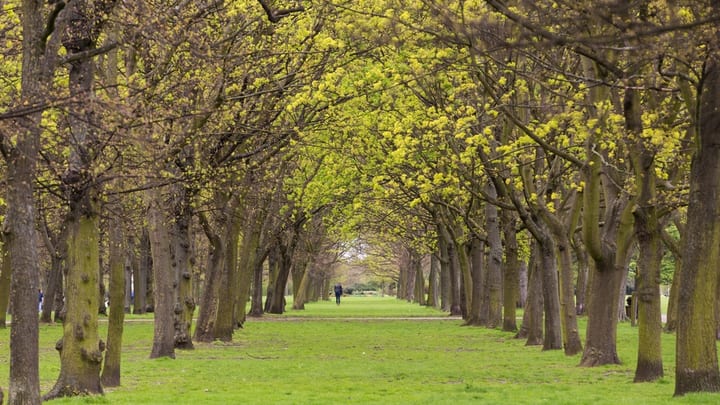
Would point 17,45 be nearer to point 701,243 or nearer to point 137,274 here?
point 701,243

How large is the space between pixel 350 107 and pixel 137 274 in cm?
3803

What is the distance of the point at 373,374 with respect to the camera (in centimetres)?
2114

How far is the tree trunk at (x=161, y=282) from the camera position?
2367 cm

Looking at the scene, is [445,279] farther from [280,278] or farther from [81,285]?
[81,285]

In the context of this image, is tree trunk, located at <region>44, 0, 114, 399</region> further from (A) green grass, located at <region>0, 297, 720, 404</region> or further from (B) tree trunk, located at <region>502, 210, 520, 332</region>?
(B) tree trunk, located at <region>502, 210, 520, 332</region>

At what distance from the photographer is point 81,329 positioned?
15.9 metres

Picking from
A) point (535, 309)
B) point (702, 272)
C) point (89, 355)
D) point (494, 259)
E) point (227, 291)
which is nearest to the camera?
point (702, 272)

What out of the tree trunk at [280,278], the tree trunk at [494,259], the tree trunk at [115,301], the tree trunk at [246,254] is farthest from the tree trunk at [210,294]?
the tree trunk at [280,278]

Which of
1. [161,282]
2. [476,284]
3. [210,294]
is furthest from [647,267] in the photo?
[476,284]

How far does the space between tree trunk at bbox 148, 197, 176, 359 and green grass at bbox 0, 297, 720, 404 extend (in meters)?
0.69

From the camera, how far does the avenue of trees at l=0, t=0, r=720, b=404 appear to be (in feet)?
39.7

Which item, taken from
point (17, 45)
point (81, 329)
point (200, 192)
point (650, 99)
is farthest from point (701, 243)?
point (200, 192)

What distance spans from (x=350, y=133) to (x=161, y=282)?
32.8 feet

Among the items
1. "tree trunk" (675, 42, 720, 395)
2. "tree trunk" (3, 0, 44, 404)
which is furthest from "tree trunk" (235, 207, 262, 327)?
"tree trunk" (3, 0, 44, 404)
